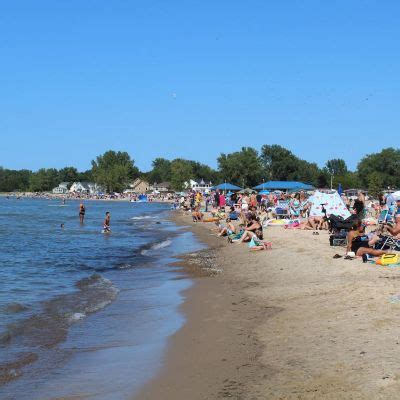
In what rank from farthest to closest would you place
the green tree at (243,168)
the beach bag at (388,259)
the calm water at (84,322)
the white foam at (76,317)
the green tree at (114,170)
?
→ 1. the green tree at (114,170)
2. the green tree at (243,168)
3. the beach bag at (388,259)
4. the white foam at (76,317)
5. the calm water at (84,322)

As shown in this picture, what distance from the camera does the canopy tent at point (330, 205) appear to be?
20.2 meters

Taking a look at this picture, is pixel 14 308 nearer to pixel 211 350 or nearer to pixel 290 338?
pixel 211 350

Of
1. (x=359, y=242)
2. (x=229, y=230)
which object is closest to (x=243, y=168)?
(x=229, y=230)

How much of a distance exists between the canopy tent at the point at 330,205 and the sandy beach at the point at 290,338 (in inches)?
314

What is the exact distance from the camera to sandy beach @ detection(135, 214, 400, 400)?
4.93m

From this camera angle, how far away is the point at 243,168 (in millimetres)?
116375

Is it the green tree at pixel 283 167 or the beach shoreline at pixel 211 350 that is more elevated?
the green tree at pixel 283 167

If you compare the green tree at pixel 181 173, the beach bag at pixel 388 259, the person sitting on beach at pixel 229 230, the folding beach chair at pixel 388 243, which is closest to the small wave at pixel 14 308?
the beach bag at pixel 388 259

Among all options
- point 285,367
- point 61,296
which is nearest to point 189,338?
A: point 285,367

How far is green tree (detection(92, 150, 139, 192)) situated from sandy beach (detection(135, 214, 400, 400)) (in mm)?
161607

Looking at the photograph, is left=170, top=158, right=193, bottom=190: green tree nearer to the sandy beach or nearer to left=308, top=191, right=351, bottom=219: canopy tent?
left=308, top=191, right=351, bottom=219: canopy tent

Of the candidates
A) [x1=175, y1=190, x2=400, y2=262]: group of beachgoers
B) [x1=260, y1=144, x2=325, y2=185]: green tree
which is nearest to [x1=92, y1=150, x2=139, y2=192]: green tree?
[x1=260, y1=144, x2=325, y2=185]: green tree

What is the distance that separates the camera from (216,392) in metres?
4.99

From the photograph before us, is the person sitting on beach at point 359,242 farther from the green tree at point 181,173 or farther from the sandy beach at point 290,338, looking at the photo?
the green tree at point 181,173
